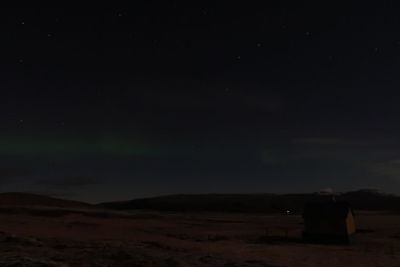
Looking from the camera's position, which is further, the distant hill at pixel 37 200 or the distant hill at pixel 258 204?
the distant hill at pixel 258 204

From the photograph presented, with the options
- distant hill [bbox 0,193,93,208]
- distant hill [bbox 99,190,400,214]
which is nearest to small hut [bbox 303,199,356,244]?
distant hill [bbox 99,190,400,214]

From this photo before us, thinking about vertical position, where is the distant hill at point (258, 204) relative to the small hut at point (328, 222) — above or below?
above

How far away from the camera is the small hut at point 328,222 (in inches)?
1770

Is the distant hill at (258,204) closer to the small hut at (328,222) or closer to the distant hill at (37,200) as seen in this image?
the distant hill at (37,200)

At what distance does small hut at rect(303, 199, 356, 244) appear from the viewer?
148 ft

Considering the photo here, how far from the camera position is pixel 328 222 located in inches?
1816

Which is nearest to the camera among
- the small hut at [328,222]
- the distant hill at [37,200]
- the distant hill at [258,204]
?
the small hut at [328,222]

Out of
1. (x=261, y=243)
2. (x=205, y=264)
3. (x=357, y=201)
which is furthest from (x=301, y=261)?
(x=357, y=201)

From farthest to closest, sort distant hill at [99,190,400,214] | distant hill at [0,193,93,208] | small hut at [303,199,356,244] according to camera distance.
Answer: distant hill at [99,190,400,214]
distant hill at [0,193,93,208]
small hut at [303,199,356,244]

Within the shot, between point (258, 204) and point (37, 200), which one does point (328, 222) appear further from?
point (258, 204)

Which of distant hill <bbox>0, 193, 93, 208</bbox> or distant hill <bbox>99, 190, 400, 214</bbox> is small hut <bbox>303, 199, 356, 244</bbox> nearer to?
distant hill <bbox>99, 190, 400, 214</bbox>

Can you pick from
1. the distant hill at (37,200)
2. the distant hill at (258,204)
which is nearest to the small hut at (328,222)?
the distant hill at (258,204)

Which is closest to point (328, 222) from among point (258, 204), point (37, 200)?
point (37, 200)

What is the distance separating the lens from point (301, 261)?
30.9 metres
